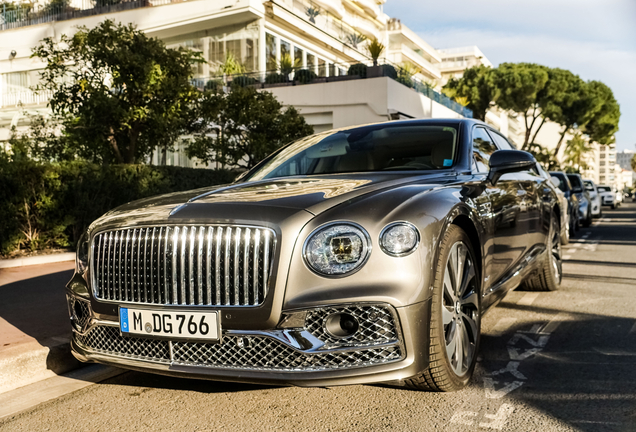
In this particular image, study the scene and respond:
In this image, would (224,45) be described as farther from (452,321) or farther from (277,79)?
(452,321)

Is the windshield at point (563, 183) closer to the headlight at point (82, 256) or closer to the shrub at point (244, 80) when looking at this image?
the headlight at point (82, 256)

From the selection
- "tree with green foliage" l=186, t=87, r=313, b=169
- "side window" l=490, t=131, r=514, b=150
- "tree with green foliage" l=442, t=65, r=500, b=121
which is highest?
"tree with green foliage" l=442, t=65, r=500, b=121

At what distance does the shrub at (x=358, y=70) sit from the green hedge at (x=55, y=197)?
16649mm

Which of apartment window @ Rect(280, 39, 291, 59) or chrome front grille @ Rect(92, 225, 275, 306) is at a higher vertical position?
apartment window @ Rect(280, 39, 291, 59)

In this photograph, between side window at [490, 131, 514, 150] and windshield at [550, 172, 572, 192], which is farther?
windshield at [550, 172, 572, 192]

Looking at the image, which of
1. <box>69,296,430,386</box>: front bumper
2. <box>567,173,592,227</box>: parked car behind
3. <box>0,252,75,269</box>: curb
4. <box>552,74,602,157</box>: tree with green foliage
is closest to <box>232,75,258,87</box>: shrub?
<box>567,173,592,227</box>: parked car behind

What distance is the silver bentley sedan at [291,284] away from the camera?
9.51 ft

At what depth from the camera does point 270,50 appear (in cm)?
3195

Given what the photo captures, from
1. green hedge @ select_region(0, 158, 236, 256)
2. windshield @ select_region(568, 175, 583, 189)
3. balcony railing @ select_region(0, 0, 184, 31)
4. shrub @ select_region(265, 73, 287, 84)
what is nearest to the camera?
green hedge @ select_region(0, 158, 236, 256)

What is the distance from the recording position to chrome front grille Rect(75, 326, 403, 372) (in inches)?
114

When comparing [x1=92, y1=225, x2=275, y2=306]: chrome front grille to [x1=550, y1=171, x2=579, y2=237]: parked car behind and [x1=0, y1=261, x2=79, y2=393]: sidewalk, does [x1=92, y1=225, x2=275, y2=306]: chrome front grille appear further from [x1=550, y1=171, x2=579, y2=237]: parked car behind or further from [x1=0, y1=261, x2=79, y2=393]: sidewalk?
[x1=550, y1=171, x2=579, y2=237]: parked car behind

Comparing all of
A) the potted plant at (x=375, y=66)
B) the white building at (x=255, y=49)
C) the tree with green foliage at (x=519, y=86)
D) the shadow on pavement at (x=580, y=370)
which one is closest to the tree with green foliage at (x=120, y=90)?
the shadow on pavement at (x=580, y=370)

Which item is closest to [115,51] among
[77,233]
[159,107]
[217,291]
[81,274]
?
[159,107]

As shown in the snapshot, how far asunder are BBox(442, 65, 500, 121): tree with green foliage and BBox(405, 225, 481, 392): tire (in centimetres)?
4523
